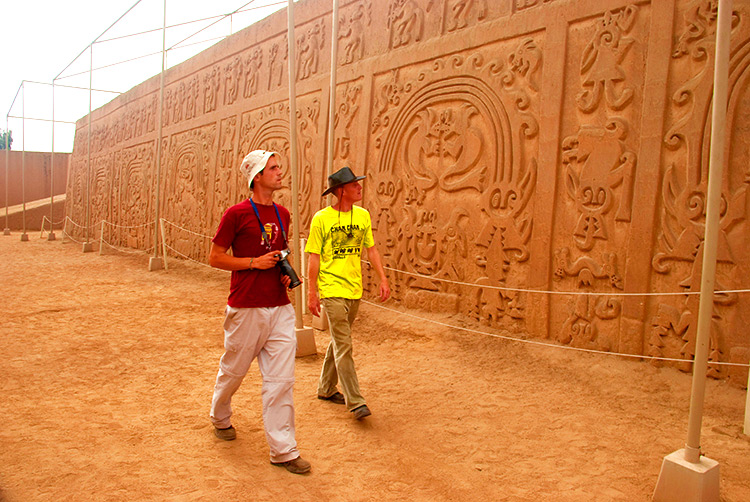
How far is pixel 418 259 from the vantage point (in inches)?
281

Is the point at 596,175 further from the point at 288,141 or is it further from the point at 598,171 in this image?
the point at 288,141

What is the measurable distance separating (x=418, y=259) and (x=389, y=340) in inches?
45.9

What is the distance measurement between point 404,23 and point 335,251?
448 cm

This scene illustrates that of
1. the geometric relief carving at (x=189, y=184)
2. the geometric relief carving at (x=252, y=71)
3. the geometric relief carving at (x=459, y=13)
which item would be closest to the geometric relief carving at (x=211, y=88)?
the geometric relief carving at (x=189, y=184)

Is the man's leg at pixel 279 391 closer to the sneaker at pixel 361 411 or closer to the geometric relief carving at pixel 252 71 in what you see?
the sneaker at pixel 361 411

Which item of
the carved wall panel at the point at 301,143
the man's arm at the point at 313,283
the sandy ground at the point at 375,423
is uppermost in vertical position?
the carved wall panel at the point at 301,143

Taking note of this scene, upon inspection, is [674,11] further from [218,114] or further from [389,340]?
[218,114]

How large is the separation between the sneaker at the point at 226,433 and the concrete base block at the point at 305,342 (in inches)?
78.3

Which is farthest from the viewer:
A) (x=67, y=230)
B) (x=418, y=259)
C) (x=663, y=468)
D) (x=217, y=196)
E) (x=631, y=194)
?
(x=67, y=230)

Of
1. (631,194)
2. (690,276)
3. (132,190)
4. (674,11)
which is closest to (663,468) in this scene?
(690,276)

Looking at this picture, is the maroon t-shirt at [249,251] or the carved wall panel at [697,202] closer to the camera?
the maroon t-shirt at [249,251]

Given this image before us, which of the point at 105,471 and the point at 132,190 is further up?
the point at 132,190

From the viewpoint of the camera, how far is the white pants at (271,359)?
10.7 feet

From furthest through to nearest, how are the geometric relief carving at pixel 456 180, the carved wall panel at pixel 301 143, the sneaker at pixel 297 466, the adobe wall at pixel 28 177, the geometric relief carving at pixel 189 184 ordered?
the adobe wall at pixel 28 177
the geometric relief carving at pixel 189 184
the carved wall panel at pixel 301 143
the geometric relief carving at pixel 456 180
the sneaker at pixel 297 466
